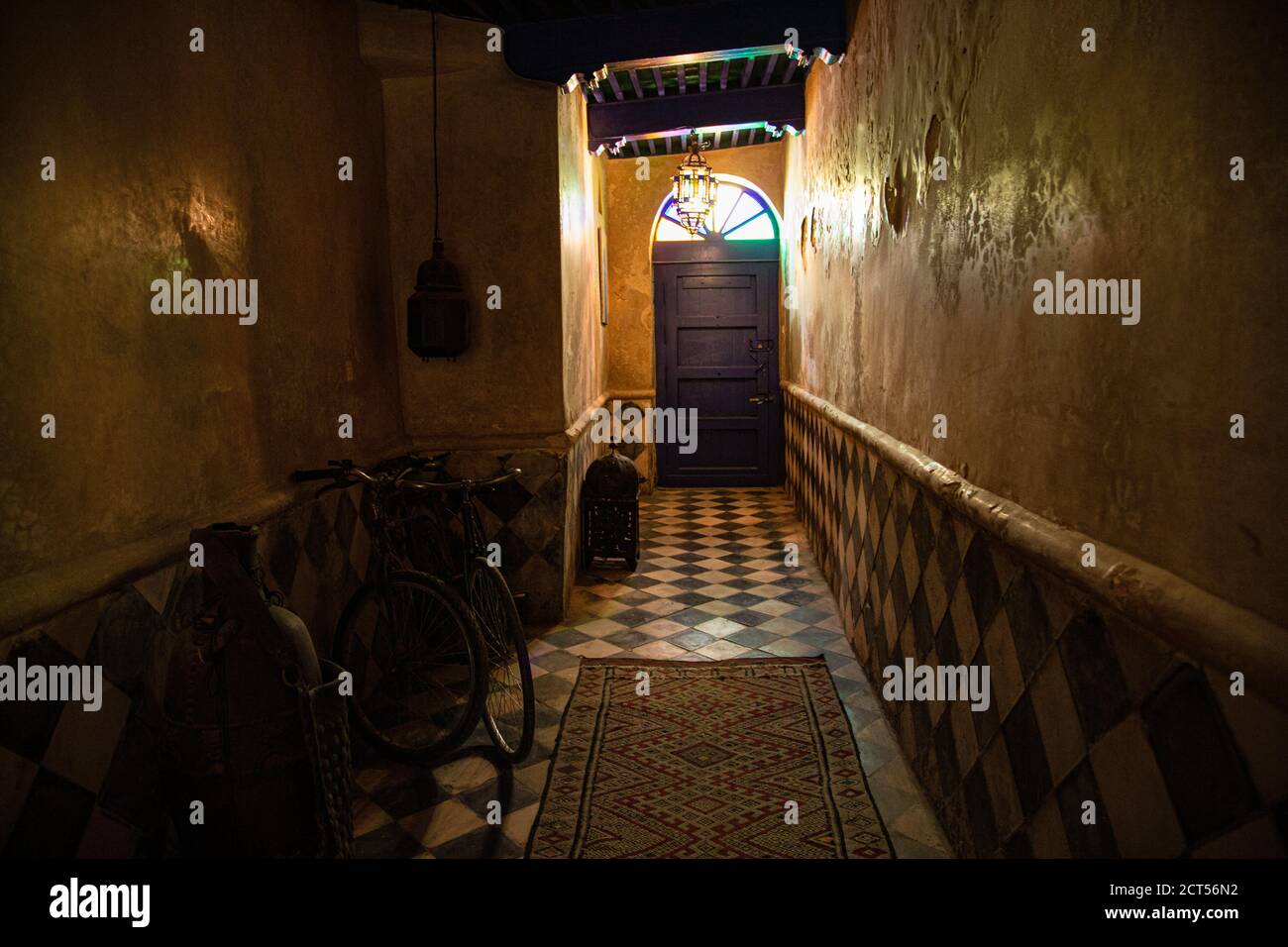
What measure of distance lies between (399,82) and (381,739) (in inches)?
134

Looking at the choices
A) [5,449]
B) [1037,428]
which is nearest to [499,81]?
[5,449]

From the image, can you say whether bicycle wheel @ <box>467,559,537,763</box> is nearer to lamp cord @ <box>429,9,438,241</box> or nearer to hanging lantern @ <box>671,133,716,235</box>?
lamp cord @ <box>429,9,438,241</box>

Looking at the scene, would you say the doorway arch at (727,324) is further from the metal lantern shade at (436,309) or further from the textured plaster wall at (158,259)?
the textured plaster wall at (158,259)

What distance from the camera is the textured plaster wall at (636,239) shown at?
26.8 ft

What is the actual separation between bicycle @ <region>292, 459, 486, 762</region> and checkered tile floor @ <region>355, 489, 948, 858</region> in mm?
178

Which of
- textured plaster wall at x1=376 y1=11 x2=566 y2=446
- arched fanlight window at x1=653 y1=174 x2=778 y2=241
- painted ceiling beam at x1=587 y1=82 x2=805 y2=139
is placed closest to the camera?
textured plaster wall at x1=376 y1=11 x2=566 y2=446

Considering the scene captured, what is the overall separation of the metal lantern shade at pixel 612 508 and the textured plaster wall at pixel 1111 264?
8.98 feet

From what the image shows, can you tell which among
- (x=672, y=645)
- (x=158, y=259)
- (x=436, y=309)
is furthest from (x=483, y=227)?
(x=672, y=645)

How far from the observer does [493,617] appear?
3.11 m

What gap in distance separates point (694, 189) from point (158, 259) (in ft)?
18.0

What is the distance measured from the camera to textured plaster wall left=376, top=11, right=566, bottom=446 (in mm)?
4035

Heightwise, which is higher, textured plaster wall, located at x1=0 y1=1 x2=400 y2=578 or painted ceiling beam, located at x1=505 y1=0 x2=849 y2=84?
painted ceiling beam, located at x1=505 y1=0 x2=849 y2=84

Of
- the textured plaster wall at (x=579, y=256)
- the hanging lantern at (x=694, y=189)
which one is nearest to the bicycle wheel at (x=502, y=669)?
the textured plaster wall at (x=579, y=256)

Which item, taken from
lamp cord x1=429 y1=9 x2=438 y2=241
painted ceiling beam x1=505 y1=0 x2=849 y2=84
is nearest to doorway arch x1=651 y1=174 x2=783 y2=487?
painted ceiling beam x1=505 y1=0 x2=849 y2=84
